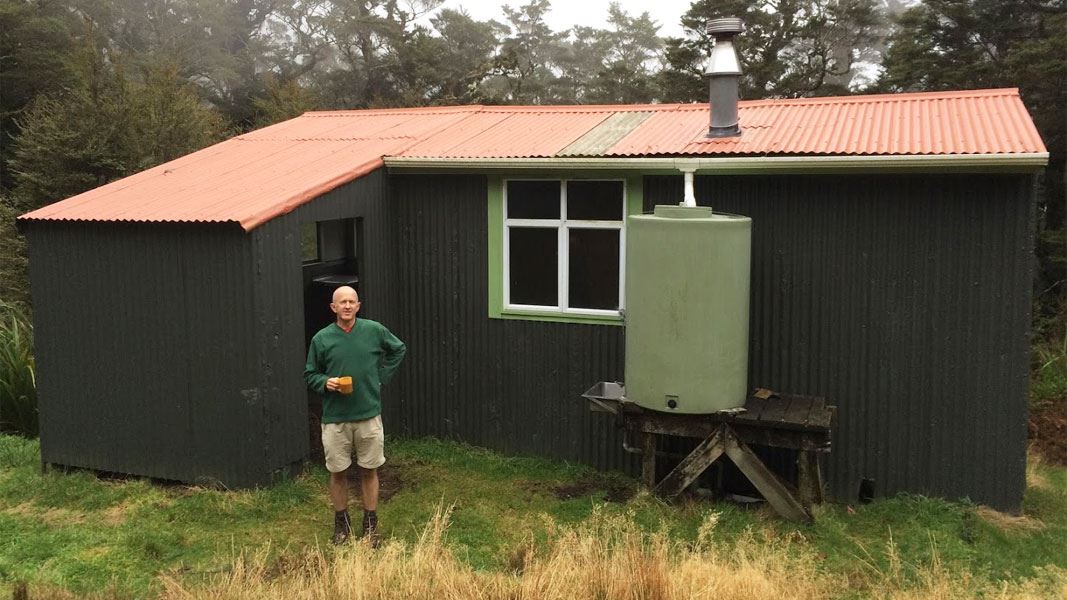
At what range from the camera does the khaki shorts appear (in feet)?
18.4

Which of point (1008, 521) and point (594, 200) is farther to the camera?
point (594, 200)

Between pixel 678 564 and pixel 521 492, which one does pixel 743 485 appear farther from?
pixel 678 564

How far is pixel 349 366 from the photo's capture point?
5480 millimetres

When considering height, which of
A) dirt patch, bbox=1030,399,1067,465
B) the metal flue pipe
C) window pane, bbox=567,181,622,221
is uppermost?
the metal flue pipe

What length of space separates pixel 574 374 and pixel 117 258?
3944 mm

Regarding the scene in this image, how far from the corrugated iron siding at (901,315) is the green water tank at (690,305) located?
2.47ft

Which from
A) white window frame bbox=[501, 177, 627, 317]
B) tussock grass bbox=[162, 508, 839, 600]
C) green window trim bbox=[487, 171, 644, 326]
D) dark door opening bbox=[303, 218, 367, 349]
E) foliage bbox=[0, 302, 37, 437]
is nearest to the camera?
tussock grass bbox=[162, 508, 839, 600]

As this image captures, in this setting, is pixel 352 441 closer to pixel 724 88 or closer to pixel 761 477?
pixel 761 477

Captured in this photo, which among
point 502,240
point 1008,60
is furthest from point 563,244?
point 1008,60

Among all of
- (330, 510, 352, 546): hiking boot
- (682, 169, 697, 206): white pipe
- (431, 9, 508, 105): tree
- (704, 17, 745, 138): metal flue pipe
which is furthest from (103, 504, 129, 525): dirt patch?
(431, 9, 508, 105): tree

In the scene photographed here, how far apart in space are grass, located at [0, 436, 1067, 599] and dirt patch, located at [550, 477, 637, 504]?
0.08ft

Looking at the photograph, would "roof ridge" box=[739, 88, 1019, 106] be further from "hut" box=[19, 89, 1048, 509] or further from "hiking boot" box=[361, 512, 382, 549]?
"hiking boot" box=[361, 512, 382, 549]

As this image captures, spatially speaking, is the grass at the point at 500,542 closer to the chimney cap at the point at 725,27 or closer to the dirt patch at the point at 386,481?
the dirt patch at the point at 386,481

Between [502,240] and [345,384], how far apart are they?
283 cm
